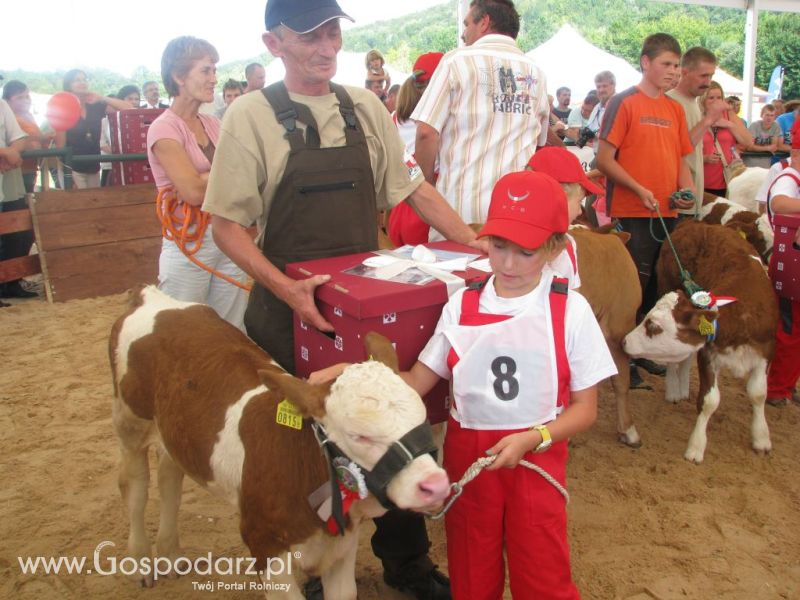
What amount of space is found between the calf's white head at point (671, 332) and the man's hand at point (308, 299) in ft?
8.25

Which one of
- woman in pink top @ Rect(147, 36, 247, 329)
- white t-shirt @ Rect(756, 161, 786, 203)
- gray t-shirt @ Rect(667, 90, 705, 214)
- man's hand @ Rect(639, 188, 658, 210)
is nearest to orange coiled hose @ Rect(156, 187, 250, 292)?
woman in pink top @ Rect(147, 36, 247, 329)

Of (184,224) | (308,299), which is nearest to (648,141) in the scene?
(184,224)

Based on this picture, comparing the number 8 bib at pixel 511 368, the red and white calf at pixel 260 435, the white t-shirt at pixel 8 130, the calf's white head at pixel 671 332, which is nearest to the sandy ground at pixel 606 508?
the red and white calf at pixel 260 435

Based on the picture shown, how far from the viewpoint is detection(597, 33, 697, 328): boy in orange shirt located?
4609 mm

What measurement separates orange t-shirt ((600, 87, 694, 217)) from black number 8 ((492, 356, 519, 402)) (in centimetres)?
310

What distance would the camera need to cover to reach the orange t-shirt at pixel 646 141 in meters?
4.65

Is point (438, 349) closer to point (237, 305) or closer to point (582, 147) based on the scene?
point (237, 305)

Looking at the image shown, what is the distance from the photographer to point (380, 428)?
1.79 m

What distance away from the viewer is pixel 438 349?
2123mm

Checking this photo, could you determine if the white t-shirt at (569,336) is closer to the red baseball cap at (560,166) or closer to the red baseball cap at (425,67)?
the red baseball cap at (560,166)

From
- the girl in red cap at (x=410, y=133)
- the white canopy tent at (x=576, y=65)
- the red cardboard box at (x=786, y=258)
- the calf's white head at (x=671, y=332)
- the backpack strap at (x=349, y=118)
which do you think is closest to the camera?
the backpack strap at (x=349, y=118)

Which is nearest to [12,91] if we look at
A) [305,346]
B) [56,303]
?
[56,303]

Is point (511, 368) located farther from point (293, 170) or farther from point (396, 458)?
point (293, 170)

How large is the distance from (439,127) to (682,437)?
2.59m
